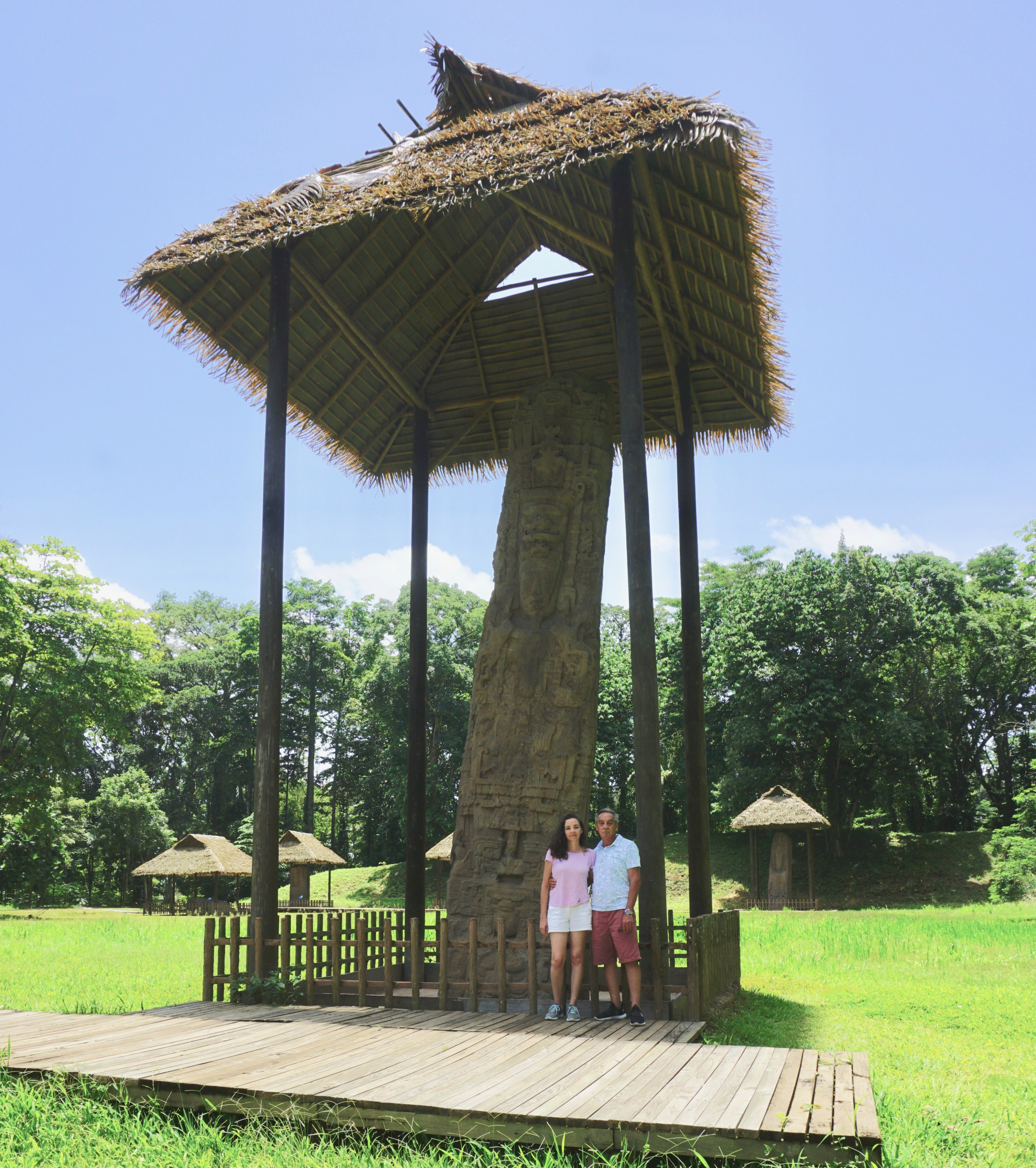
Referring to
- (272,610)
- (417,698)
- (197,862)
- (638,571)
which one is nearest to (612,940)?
(638,571)

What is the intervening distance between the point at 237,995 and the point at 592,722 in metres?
4.42

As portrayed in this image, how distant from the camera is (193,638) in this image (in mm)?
65875

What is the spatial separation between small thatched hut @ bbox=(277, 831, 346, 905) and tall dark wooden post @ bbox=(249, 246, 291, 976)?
26.1 m

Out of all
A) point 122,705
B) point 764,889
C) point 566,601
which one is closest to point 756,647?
point 764,889

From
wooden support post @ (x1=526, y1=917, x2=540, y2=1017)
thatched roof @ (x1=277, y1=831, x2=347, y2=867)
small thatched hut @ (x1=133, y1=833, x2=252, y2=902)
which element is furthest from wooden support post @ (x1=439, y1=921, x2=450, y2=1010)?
small thatched hut @ (x1=133, y1=833, x2=252, y2=902)

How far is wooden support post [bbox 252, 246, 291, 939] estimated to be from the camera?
8.80 m

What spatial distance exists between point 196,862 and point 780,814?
21.9 meters

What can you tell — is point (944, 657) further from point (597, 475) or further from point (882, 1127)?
point (882, 1127)

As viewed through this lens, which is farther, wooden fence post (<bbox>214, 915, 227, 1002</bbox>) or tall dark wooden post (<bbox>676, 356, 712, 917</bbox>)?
tall dark wooden post (<bbox>676, 356, 712, 917</bbox>)

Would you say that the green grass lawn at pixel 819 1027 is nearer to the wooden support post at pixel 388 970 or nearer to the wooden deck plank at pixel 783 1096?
the wooden deck plank at pixel 783 1096

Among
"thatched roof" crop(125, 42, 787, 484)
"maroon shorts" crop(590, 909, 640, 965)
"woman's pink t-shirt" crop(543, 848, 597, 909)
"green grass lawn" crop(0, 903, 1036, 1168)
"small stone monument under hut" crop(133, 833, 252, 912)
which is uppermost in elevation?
"thatched roof" crop(125, 42, 787, 484)

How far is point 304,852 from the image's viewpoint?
112 feet

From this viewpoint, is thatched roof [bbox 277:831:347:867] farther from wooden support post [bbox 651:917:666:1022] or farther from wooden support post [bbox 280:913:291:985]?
wooden support post [bbox 651:917:666:1022]

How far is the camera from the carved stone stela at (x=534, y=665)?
388 inches
